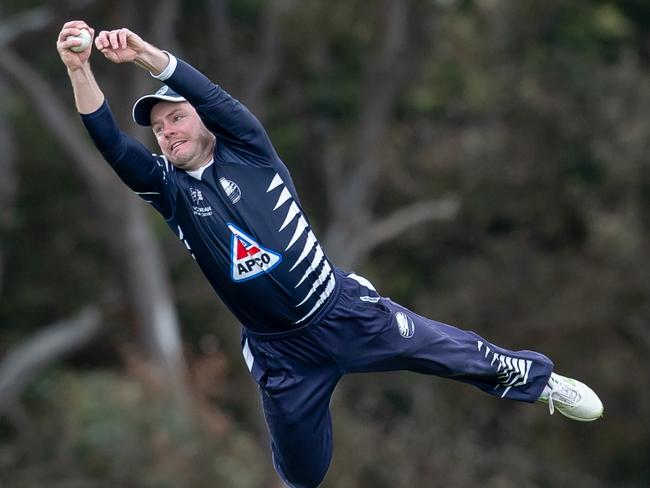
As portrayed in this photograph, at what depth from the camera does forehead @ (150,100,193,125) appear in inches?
274

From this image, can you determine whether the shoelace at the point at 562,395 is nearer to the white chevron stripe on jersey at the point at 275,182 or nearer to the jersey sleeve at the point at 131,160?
the white chevron stripe on jersey at the point at 275,182

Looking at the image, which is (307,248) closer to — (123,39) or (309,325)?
(309,325)

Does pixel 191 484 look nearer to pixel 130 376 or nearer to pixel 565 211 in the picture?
pixel 130 376

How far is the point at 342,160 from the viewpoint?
25469 mm

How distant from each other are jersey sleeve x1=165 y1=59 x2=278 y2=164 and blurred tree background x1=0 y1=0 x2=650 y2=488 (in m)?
13.5

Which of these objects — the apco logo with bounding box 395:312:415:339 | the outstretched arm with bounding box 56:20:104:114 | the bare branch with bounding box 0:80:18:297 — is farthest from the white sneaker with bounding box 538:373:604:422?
the bare branch with bounding box 0:80:18:297

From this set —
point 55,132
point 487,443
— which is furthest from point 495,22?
point 55,132

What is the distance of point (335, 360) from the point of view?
24.3 ft

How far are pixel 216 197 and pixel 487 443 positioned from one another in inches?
771

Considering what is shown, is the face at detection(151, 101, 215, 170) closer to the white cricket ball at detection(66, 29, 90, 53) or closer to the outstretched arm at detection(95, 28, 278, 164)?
the outstretched arm at detection(95, 28, 278, 164)

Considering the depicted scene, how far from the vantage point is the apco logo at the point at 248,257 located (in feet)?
23.2

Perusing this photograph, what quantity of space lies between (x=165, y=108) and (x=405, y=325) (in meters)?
1.74

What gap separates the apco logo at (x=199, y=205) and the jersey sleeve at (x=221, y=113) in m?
0.31

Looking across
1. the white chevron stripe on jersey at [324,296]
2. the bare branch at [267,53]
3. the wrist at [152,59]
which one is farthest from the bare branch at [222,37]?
the wrist at [152,59]
